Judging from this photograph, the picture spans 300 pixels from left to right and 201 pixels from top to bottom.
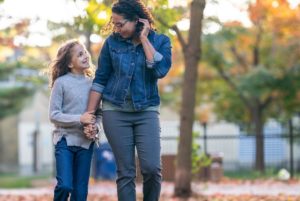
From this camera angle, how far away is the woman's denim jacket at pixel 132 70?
17.5ft

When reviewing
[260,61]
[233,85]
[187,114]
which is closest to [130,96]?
[187,114]

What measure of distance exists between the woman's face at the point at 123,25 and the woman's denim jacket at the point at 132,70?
0.07 m

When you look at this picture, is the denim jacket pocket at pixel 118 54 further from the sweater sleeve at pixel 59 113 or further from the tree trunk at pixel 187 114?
the tree trunk at pixel 187 114

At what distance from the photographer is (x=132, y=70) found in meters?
5.36

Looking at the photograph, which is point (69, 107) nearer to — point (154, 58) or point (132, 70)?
point (132, 70)

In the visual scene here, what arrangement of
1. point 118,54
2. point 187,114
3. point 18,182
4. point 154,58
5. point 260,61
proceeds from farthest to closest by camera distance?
point 260,61 < point 18,182 < point 187,114 < point 118,54 < point 154,58

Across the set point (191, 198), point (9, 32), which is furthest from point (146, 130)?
point (9, 32)

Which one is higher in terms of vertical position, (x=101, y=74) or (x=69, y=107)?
(x=101, y=74)

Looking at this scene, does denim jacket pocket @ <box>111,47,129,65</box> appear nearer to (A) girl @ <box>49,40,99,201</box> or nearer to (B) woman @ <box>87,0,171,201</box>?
(B) woman @ <box>87,0,171,201</box>

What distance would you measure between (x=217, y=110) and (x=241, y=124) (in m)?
1.14

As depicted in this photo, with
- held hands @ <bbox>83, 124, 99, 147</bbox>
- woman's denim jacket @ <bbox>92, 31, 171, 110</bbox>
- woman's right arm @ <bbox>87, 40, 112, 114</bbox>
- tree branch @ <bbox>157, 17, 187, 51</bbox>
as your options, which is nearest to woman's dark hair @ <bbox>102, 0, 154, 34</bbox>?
woman's denim jacket @ <bbox>92, 31, 171, 110</bbox>

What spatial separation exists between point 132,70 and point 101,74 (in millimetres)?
293

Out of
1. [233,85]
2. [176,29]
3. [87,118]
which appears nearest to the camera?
[87,118]

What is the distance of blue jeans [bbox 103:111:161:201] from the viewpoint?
5.36 metres
